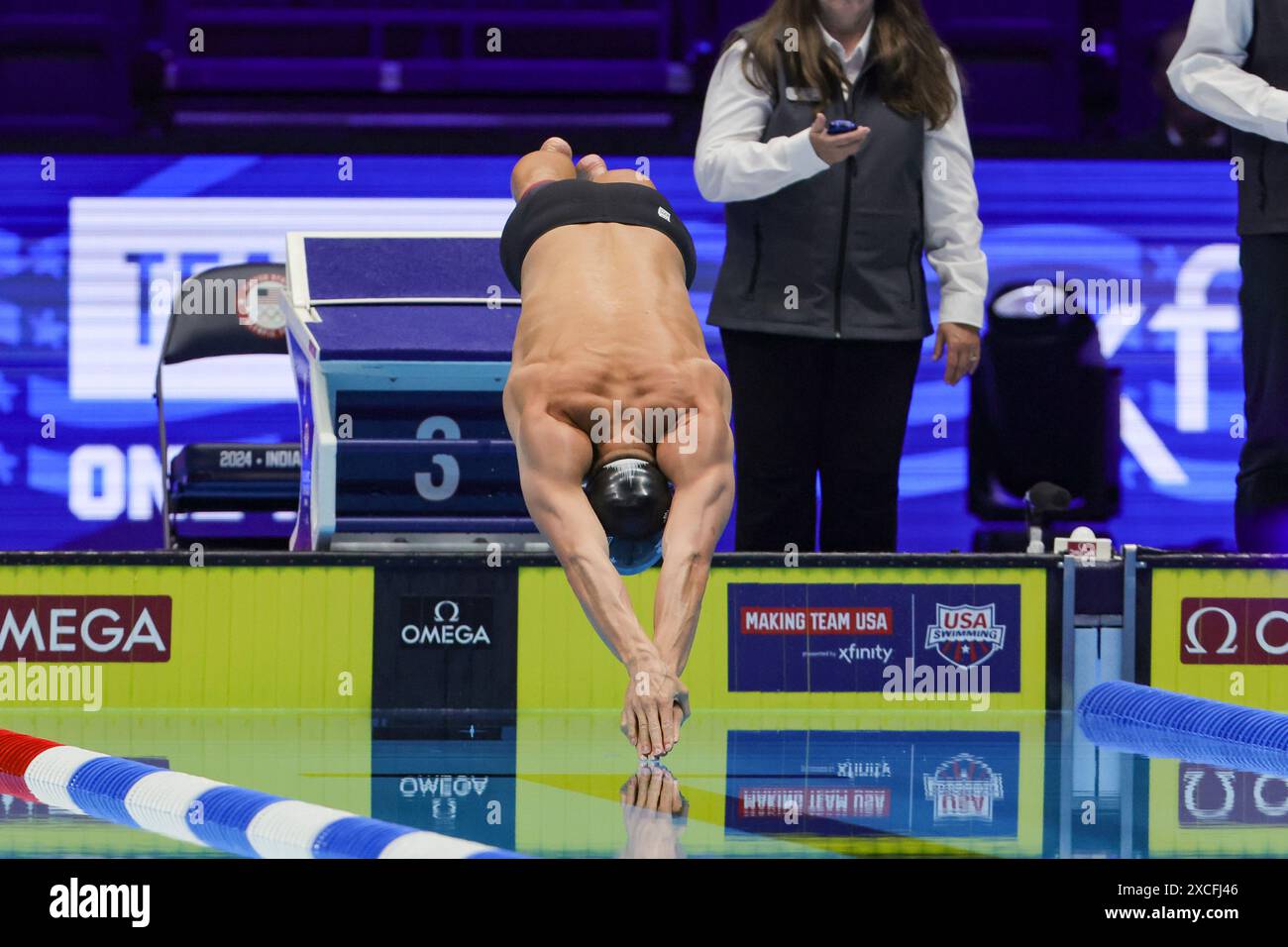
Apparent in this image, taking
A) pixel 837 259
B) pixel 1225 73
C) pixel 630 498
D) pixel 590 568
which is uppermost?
pixel 1225 73

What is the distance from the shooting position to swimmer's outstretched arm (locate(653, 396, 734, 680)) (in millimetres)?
3994

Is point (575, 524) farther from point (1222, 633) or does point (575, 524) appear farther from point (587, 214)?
point (1222, 633)

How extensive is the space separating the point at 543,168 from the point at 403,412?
3.02 ft

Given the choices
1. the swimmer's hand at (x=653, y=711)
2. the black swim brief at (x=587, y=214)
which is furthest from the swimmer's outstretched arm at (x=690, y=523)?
the black swim brief at (x=587, y=214)

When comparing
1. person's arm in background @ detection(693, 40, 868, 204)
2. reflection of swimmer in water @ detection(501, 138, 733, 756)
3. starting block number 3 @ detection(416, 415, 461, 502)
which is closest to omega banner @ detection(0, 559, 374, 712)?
starting block number 3 @ detection(416, 415, 461, 502)

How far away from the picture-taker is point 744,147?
523 cm

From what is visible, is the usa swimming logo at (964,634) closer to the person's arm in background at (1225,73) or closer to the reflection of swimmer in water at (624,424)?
A: the reflection of swimmer in water at (624,424)

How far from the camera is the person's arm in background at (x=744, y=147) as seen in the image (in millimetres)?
5012

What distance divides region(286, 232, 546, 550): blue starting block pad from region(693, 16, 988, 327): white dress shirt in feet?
3.00

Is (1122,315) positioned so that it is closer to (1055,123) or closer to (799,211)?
(1055,123)

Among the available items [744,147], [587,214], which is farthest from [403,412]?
[744,147]

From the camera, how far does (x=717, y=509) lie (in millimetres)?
4172
